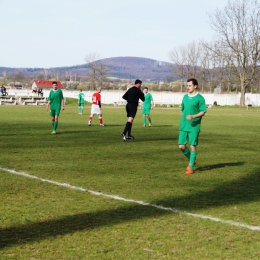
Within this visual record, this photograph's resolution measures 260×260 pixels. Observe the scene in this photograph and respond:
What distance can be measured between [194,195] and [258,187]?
1.60 meters

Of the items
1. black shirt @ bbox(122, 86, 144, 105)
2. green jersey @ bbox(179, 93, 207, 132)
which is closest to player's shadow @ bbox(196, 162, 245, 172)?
green jersey @ bbox(179, 93, 207, 132)

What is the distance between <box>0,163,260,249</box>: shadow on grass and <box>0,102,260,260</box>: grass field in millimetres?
12

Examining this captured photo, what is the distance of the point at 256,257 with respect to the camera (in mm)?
→ 5184

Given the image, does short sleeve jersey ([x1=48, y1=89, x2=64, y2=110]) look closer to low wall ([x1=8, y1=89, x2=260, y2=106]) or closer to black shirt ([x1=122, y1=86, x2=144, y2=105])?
black shirt ([x1=122, y1=86, x2=144, y2=105])

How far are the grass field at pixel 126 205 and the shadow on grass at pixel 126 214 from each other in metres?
0.01

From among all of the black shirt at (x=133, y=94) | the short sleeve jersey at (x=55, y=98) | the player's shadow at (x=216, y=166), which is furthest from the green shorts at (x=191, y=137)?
the short sleeve jersey at (x=55, y=98)

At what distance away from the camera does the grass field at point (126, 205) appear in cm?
547

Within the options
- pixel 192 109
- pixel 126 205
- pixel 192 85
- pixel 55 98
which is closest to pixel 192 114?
pixel 192 109

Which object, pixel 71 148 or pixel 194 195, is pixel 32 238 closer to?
pixel 194 195

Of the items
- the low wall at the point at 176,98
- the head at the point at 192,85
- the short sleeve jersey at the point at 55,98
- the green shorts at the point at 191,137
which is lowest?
the low wall at the point at 176,98

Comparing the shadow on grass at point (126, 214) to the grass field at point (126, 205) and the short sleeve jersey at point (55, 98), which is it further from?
the short sleeve jersey at point (55, 98)

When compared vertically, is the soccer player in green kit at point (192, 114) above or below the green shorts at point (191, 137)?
above

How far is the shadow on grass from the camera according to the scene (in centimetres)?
593

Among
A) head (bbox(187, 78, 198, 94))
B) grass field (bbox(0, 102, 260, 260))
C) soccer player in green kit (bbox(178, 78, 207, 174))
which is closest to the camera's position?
grass field (bbox(0, 102, 260, 260))
